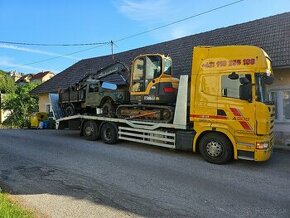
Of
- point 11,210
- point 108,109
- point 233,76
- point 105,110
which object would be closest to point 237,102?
point 233,76

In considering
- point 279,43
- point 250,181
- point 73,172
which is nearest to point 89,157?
point 73,172

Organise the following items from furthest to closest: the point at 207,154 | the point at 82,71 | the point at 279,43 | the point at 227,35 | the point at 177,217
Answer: the point at 82,71
the point at 227,35
the point at 279,43
the point at 207,154
the point at 177,217

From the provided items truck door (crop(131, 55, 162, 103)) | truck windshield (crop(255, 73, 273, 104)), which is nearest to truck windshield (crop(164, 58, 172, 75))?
truck door (crop(131, 55, 162, 103))

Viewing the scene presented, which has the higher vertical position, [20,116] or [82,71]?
[82,71]

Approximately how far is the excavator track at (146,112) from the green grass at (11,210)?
6367 millimetres

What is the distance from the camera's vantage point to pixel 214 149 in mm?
9695

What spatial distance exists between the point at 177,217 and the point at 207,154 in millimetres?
4506

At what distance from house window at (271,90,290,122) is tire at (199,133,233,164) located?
5954mm

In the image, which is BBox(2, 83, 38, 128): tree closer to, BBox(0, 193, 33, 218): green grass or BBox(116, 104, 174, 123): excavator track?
BBox(116, 104, 174, 123): excavator track

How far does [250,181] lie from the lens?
7859mm

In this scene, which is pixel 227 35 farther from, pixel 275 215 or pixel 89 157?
pixel 275 215

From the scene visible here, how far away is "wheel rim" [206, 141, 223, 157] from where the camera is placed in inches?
379

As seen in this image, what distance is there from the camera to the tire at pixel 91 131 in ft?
44.4

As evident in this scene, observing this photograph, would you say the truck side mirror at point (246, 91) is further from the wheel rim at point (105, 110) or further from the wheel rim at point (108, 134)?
the wheel rim at point (105, 110)
